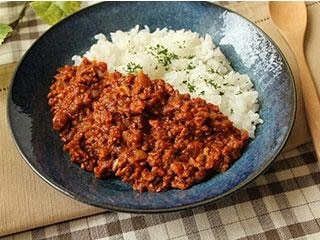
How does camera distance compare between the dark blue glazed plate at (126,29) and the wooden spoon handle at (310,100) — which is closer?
the dark blue glazed plate at (126,29)

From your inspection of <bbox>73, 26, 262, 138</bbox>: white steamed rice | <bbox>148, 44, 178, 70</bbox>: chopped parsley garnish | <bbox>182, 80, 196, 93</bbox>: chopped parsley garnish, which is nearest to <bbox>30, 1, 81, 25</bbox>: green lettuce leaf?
<bbox>73, 26, 262, 138</bbox>: white steamed rice

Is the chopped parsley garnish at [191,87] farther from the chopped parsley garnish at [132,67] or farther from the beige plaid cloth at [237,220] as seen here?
the beige plaid cloth at [237,220]

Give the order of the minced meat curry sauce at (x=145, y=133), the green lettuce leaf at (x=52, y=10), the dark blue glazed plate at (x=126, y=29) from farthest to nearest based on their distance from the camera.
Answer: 1. the green lettuce leaf at (x=52, y=10)
2. the minced meat curry sauce at (x=145, y=133)
3. the dark blue glazed plate at (x=126, y=29)

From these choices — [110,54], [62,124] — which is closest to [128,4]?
[110,54]

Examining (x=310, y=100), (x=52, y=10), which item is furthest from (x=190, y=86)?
(x=52, y=10)

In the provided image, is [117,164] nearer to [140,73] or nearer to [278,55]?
[140,73]

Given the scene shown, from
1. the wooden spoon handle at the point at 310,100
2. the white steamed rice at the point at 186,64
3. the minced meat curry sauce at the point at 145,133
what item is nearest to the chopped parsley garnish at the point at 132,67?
the white steamed rice at the point at 186,64
